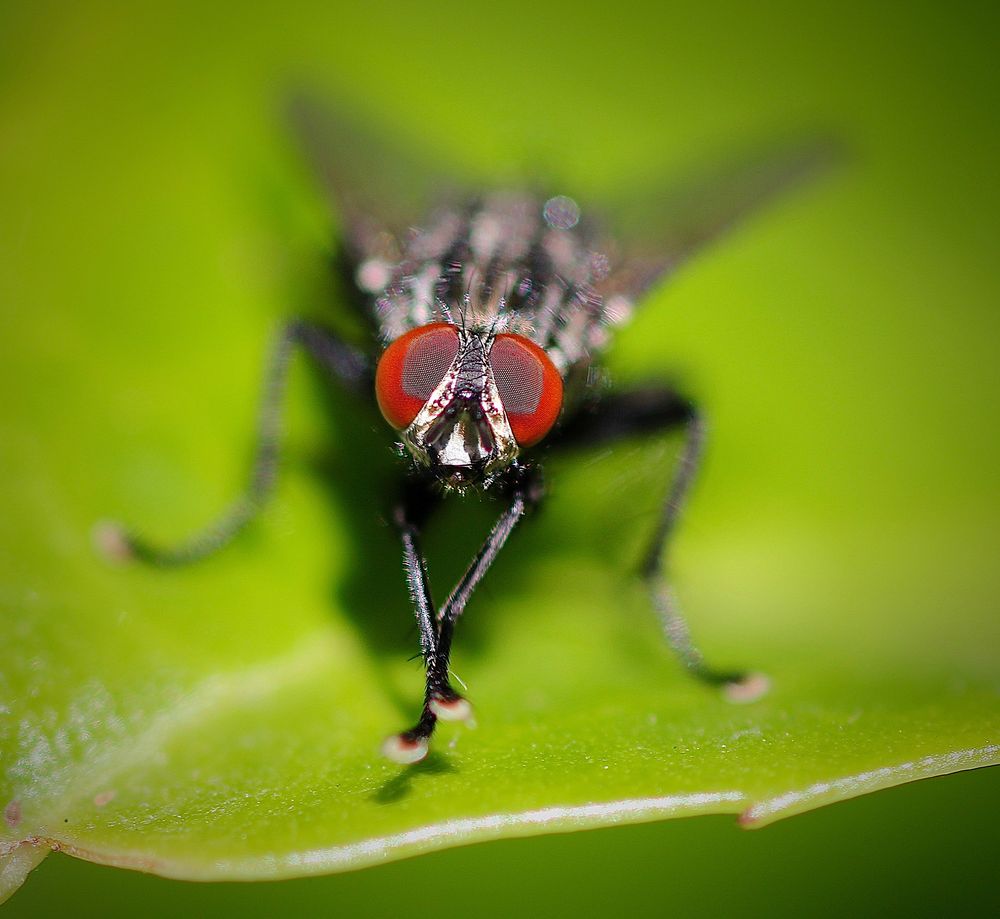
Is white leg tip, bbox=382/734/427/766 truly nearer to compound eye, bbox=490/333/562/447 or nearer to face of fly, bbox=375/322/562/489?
face of fly, bbox=375/322/562/489

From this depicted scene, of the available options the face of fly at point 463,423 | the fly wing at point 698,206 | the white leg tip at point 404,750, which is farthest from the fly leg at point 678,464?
the white leg tip at point 404,750

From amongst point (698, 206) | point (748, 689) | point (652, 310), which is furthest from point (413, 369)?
point (698, 206)

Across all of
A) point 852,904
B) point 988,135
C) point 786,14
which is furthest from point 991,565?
point 786,14

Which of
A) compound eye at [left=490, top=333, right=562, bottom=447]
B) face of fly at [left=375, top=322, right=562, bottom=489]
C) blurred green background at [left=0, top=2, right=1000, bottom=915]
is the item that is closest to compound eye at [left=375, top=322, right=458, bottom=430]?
face of fly at [left=375, top=322, right=562, bottom=489]

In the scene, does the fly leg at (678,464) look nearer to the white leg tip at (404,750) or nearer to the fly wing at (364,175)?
the white leg tip at (404,750)

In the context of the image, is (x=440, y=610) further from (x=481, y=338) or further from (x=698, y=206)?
(x=698, y=206)
